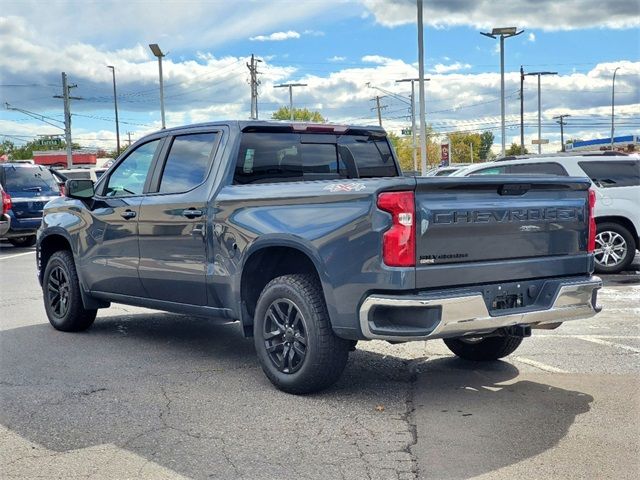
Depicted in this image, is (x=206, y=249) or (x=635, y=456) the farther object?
(x=206, y=249)

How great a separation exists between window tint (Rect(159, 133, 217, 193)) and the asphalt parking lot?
1434 millimetres

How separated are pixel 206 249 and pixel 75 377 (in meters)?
1.36

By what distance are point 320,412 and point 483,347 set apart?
69.9 inches

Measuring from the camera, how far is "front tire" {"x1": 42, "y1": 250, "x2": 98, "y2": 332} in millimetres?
7422

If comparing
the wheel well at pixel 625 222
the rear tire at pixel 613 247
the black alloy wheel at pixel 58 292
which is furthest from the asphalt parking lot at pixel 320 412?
the wheel well at pixel 625 222

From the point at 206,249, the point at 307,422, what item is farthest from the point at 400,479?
the point at 206,249

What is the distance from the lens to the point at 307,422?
4.64m

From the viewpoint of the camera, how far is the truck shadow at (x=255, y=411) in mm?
4090

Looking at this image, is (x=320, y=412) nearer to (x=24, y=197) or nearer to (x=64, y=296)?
(x=64, y=296)

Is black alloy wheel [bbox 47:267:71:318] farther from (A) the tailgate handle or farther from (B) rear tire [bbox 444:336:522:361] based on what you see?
(A) the tailgate handle

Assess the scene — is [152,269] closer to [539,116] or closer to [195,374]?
[195,374]

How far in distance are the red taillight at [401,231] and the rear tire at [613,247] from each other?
308 inches

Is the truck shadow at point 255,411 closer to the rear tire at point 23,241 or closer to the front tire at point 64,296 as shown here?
the front tire at point 64,296

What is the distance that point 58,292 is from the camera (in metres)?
7.72
